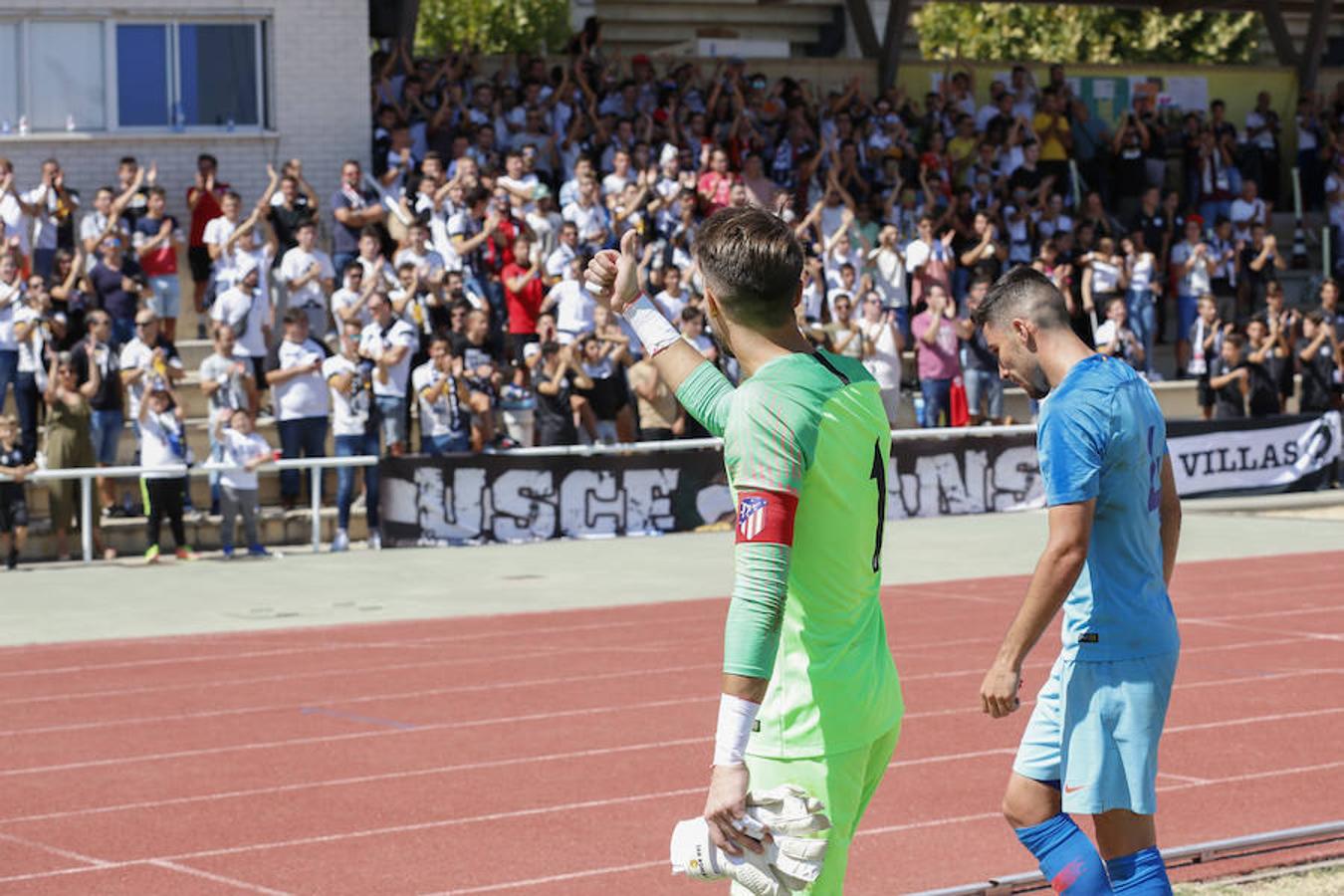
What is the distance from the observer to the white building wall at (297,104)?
25.2 m

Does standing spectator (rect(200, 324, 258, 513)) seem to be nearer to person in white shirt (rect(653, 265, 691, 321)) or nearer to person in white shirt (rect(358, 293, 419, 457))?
person in white shirt (rect(358, 293, 419, 457))

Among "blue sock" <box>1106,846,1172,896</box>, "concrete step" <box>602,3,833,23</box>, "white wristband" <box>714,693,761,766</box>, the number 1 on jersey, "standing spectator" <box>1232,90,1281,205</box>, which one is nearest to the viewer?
"white wristband" <box>714,693,761,766</box>

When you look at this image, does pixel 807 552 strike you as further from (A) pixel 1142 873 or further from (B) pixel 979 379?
(B) pixel 979 379

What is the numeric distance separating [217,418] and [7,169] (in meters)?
4.10

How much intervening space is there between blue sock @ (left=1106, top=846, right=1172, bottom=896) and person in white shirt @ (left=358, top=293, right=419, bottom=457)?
49.6 ft

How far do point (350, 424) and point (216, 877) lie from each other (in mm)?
12469

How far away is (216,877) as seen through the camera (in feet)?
25.7

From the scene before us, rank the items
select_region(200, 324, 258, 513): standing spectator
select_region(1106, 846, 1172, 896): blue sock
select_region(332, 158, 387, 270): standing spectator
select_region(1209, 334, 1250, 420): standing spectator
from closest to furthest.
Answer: select_region(1106, 846, 1172, 896): blue sock, select_region(200, 324, 258, 513): standing spectator, select_region(332, 158, 387, 270): standing spectator, select_region(1209, 334, 1250, 420): standing spectator

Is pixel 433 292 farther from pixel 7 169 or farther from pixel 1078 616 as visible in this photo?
pixel 1078 616

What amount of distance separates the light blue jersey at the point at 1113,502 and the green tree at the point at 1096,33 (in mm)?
45542

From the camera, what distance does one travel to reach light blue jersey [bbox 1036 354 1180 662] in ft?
18.0

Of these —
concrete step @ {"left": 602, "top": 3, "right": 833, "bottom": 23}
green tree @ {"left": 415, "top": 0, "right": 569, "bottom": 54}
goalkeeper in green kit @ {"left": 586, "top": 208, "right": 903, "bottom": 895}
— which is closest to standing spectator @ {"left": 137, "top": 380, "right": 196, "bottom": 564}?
goalkeeper in green kit @ {"left": 586, "top": 208, "right": 903, "bottom": 895}

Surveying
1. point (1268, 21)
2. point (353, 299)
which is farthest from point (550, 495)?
point (1268, 21)

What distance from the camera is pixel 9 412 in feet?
68.4
